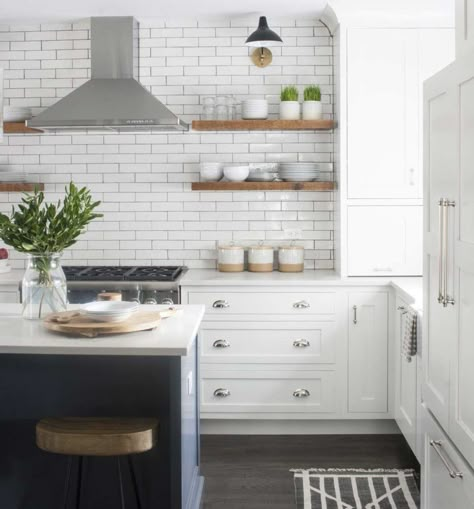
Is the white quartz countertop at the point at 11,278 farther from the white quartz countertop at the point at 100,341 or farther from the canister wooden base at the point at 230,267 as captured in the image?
the white quartz countertop at the point at 100,341

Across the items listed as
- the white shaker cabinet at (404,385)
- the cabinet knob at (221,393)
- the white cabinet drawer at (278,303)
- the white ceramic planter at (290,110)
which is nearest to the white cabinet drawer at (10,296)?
the white cabinet drawer at (278,303)

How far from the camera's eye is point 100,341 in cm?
286

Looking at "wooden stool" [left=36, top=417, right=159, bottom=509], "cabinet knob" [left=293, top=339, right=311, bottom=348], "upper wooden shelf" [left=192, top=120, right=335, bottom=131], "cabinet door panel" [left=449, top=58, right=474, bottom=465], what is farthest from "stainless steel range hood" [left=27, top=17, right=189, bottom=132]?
"cabinet door panel" [left=449, top=58, right=474, bottom=465]

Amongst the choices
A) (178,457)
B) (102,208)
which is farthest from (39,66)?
(178,457)

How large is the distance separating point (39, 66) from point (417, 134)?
2776 millimetres

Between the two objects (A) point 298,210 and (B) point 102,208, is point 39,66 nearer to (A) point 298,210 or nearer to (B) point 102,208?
(B) point 102,208

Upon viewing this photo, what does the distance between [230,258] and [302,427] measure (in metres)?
1.27

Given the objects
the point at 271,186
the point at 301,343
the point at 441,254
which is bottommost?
the point at 301,343

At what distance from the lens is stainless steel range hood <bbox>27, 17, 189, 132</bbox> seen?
496 centimetres

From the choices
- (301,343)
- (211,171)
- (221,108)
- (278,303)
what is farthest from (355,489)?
(221,108)

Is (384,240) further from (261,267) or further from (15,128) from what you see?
(15,128)

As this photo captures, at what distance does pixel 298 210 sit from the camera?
221 inches

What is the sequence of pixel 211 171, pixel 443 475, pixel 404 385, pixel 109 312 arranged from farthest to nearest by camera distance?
1. pixel 211 171
2. pixel 404 385
3. pixel 109 312
4. pixel 443 475

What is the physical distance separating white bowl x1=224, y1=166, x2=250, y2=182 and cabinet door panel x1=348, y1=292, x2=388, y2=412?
1.15m
